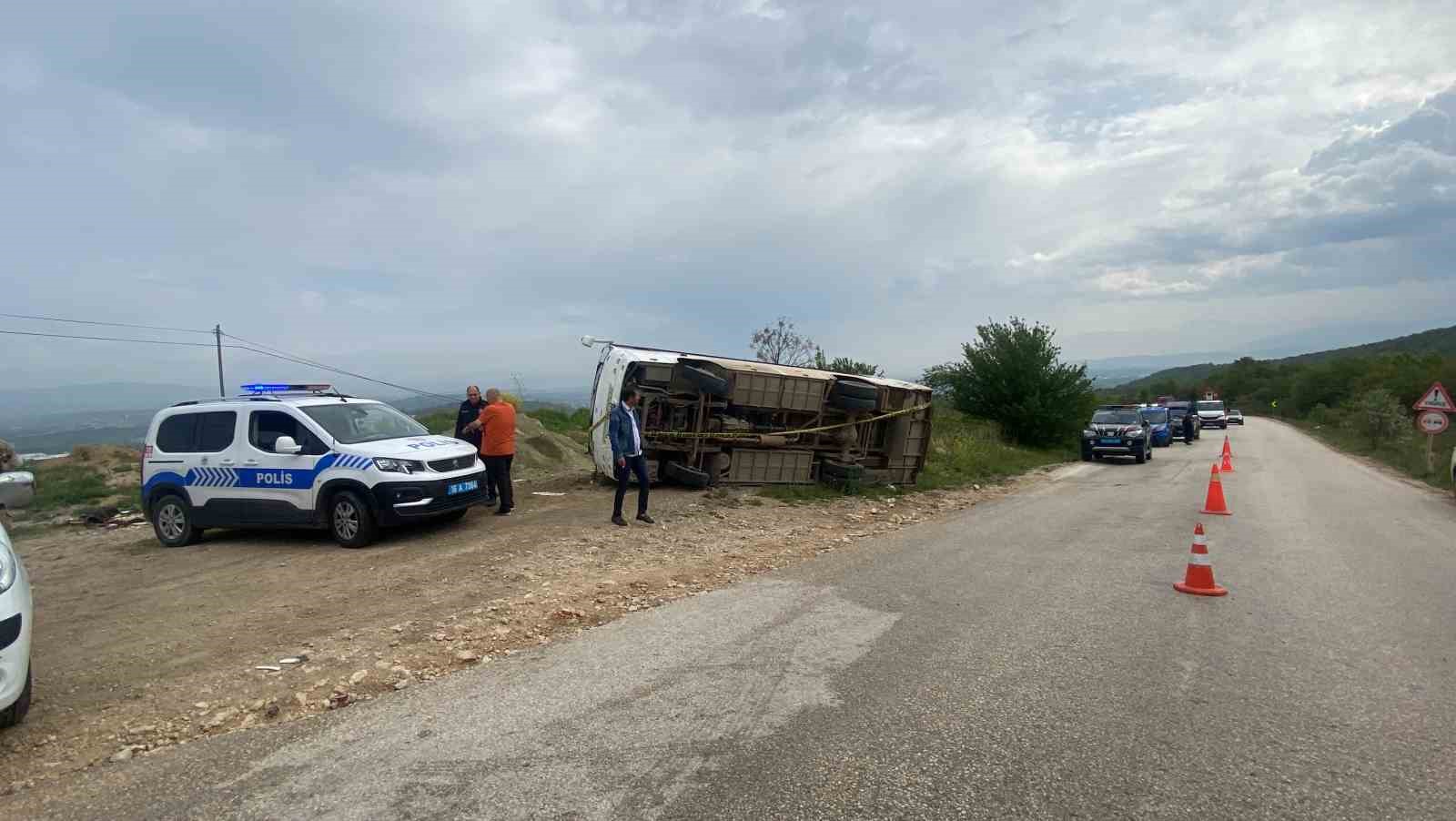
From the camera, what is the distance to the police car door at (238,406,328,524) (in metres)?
9.27

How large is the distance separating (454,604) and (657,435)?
6215mm

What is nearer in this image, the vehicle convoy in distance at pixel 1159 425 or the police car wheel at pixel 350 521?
the police car wheel at pixel 350 521

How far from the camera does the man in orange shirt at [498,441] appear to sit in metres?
10.5

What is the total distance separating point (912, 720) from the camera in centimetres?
407

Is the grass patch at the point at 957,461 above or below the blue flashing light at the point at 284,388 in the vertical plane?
below

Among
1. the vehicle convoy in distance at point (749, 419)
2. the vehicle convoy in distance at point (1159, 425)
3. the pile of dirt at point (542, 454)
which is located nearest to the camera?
the vehicle convoy in distance at point (749, 419)

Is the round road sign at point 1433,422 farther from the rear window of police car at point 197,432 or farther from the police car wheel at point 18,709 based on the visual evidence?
the police car wheel at point 18,709

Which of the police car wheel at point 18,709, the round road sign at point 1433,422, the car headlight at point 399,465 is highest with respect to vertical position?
the round road sign at point 1433,422

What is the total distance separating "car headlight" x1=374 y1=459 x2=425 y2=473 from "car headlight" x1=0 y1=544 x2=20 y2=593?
4.58 m

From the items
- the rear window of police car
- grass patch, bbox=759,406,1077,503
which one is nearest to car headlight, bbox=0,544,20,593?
the rear window of police car

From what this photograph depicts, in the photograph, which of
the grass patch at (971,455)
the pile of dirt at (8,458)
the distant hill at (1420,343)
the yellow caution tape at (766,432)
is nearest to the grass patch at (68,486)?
the pile of dirt at (8,458)

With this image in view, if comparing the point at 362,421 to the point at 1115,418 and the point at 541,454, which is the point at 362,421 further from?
the point at 1115,418

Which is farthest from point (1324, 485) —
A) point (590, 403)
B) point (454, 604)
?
point (454, 604)

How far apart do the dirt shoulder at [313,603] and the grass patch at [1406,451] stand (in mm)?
16047
